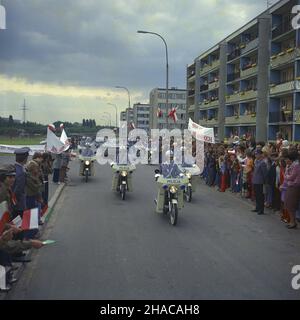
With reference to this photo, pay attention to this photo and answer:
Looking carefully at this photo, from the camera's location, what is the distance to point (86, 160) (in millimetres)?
20781

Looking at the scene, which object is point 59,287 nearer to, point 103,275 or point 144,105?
point 103,275

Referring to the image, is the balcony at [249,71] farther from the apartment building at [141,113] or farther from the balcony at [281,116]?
the apartment building at [141,113]

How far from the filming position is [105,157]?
97.4ft

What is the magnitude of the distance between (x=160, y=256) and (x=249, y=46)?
44.2 m

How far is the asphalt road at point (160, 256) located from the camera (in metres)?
6.30

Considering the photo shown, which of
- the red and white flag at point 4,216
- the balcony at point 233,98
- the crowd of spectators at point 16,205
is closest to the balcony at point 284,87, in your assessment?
the balcony at point 233,98

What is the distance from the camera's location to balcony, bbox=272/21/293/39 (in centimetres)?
3991

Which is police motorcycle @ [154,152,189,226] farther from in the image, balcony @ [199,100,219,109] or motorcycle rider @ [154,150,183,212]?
balcony @ [199,100,219,109]

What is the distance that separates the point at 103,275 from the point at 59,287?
2.55 feet

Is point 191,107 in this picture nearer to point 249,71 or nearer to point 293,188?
point 249,71

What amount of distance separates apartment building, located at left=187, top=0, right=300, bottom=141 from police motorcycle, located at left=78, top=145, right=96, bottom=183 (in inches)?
780

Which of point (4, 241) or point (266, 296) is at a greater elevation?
point (4, 241)

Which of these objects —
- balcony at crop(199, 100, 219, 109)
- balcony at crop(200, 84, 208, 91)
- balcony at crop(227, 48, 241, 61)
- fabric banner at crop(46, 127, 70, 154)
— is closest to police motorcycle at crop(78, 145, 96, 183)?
fabric banner at crop(46, 127, 70, 154)
